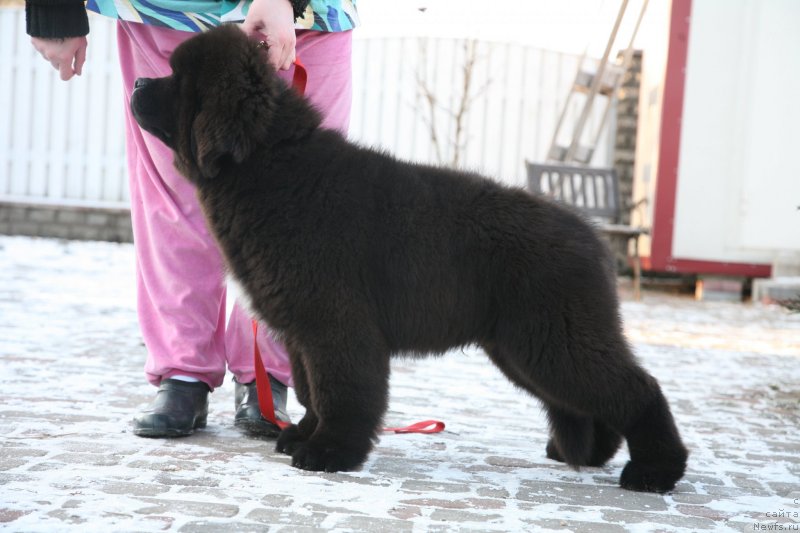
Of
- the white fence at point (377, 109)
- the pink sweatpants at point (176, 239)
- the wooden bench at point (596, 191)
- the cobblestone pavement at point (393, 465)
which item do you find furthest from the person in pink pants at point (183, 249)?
the white fence at point (377, 109)

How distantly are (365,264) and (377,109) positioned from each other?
907 cm

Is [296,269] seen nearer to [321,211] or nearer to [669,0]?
[321,211]

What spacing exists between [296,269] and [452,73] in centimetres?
920

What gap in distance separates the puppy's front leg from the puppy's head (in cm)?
62

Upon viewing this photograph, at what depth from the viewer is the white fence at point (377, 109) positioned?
450 inches

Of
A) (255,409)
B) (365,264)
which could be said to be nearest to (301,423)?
(255,409)

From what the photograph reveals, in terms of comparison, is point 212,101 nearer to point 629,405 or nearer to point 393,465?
point 393,465

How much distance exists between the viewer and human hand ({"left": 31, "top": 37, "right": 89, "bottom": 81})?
10.2 feet

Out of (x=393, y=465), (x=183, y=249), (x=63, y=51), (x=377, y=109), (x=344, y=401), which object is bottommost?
(x=393, y=465)

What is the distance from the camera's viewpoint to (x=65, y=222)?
11.7m

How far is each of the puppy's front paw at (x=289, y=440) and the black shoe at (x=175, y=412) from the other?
338 millimetres

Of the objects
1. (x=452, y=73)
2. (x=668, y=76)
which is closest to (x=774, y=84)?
(x=668, y=76)

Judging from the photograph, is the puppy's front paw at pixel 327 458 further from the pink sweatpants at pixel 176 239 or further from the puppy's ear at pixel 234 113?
the puppy's ear at pixel 234 113

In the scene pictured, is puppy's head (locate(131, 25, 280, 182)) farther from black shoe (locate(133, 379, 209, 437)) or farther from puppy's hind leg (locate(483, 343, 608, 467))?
puppy's hind leg (locate(483, 343, 608, 467))
